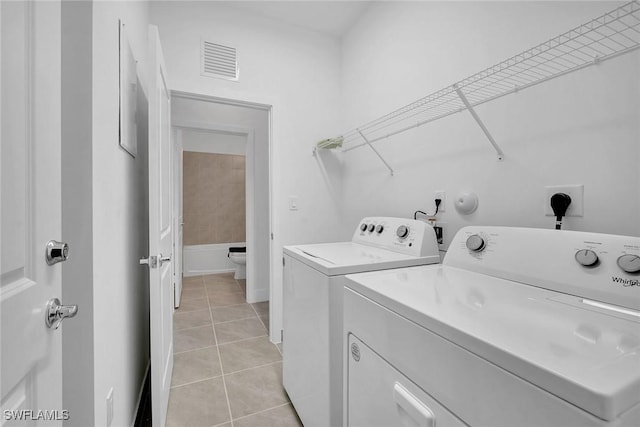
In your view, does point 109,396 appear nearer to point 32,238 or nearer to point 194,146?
point 32,238

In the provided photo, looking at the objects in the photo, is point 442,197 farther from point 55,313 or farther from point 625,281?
point 55,313

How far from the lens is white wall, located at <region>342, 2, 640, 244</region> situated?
3.12ft

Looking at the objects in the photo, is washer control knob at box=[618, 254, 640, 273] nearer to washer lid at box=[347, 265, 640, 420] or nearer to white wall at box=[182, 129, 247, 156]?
washer lid at box=[347, 265, 640, 420]

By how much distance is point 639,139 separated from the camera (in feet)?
2.92

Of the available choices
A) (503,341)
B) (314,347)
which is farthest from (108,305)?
(503,341)

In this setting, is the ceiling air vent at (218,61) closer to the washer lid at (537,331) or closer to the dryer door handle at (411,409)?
the washer lid at (537,331)

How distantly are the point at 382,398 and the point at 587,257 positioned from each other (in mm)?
712

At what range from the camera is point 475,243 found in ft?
3.66

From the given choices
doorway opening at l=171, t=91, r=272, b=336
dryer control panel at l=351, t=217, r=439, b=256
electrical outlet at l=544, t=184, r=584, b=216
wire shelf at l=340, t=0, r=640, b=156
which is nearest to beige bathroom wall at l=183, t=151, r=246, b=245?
doorway opening at l=171, t=91, r=272, b=336

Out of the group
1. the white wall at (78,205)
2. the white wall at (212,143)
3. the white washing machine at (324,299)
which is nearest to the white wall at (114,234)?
the white wall at (78,205)

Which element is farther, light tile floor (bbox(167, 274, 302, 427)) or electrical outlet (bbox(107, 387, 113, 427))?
light tile floor (bbox(167, 274, 302, 427))

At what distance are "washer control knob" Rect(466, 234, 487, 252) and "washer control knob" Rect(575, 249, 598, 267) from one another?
0.29 metres

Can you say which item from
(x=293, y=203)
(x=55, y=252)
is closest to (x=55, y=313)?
(x=55, y=252)

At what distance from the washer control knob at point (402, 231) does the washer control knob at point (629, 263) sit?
820mm
